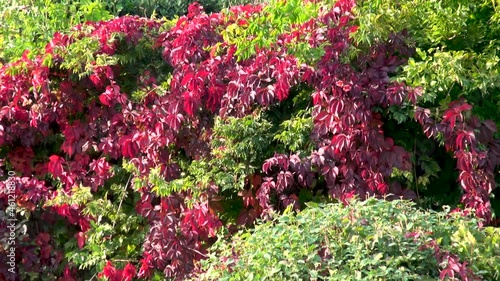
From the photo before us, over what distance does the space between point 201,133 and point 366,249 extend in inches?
63.0

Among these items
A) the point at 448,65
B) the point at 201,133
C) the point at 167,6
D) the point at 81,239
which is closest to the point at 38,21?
the point at 81,239

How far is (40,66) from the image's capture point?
4.86 meters

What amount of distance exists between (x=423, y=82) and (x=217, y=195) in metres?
1.27

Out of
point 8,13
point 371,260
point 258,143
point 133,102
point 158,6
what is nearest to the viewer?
point 371,260

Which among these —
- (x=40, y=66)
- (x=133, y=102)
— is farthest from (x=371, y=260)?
(x=40, y=66)

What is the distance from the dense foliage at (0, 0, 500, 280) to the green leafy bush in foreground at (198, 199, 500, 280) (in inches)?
22.9

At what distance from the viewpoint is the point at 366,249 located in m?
3.11

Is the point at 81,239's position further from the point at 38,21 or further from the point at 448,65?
the point at 448,65

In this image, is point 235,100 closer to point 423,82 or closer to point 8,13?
point 423,82

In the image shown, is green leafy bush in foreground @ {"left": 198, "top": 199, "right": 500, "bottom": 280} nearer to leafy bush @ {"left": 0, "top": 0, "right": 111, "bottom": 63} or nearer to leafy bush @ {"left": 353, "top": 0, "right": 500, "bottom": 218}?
leafy bush @ {"left": 353, "top": 0, "right": 500, "bottom": 218}

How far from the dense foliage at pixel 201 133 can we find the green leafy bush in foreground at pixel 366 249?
582mm

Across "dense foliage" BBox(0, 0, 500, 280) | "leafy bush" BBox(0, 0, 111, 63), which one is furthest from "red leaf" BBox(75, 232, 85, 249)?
"leafy bush" BBox(0, 0, 111, 63)

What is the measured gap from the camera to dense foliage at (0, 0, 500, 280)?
402 cm

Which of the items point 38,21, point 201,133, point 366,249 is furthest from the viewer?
point 38,21
